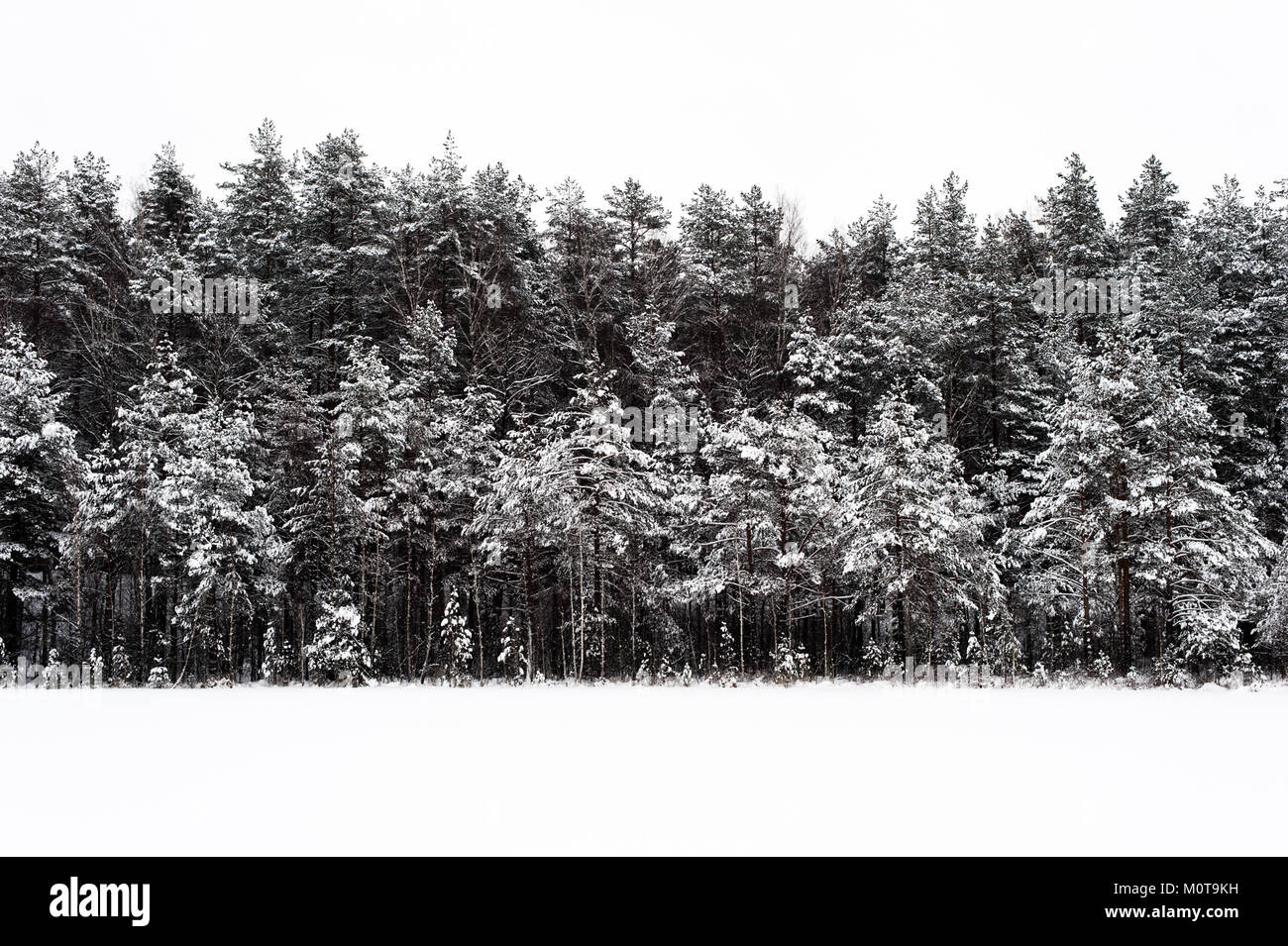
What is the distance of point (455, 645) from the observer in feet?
71.4

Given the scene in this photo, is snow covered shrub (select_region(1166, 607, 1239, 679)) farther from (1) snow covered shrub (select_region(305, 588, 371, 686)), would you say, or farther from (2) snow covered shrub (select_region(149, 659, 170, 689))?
(2) snow covered shrub (select_region(149, 659, 170, 689))

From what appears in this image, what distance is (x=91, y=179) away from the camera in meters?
36.1

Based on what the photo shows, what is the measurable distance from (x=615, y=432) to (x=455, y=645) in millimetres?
7783

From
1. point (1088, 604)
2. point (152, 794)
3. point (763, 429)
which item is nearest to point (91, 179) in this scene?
point (763, 429)

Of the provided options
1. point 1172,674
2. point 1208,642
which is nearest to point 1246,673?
point 1208,642

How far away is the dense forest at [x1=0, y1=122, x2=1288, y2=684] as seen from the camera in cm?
2414

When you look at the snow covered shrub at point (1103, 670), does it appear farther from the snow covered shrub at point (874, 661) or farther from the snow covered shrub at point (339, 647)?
the snow covered shrub at point (339, 647)

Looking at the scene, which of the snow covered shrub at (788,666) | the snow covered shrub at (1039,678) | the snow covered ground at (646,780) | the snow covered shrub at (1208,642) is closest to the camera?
the snow covered ground at (646,780)

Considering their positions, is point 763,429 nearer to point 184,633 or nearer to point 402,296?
point 402,296

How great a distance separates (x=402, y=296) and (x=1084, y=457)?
Answer: 2665cm

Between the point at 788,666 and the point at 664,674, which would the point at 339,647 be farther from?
the point at 788,666

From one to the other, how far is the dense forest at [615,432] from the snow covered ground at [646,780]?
832 cm

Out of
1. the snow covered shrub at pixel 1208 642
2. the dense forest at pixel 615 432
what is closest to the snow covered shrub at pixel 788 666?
the dense forest at pixel 615 432

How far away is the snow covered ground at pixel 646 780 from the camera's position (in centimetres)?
687
